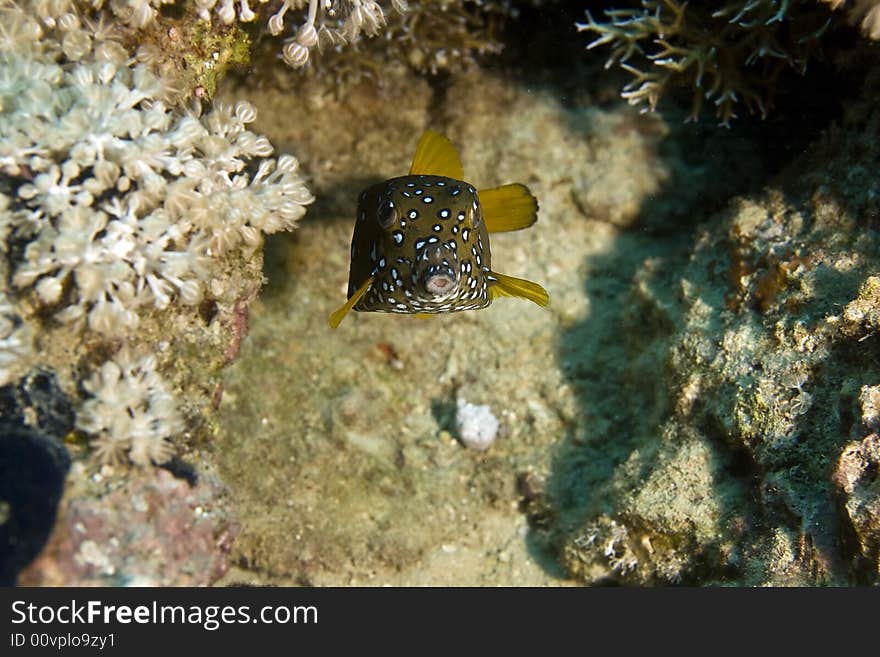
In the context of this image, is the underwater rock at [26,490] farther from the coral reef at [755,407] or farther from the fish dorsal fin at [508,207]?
the coral reef at [755,407]

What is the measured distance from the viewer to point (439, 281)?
356 centimetres

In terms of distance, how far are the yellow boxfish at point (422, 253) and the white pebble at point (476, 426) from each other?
4.76ft

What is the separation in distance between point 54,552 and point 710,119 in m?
5.84

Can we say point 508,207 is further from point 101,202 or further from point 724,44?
point 101,202

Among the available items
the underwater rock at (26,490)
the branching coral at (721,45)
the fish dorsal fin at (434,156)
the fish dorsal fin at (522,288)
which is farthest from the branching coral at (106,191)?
the branching coral at (721,45)

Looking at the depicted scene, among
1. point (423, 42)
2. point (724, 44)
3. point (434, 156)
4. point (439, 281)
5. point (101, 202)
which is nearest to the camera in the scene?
point (101, 202)

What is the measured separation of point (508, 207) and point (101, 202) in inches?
99.9

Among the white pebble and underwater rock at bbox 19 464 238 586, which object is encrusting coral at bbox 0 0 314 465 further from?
the white pebble

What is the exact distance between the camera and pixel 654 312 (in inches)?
208

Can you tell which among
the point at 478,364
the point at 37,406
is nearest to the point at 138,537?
the point at 37,406

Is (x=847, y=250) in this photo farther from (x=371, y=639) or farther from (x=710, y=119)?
(x=371, y=639)

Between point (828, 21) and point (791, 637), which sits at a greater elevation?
point (828, 21)

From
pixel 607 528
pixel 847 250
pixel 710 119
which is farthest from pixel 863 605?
pixel 710 119

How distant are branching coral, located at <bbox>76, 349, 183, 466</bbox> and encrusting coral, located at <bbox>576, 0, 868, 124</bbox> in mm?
3871
